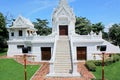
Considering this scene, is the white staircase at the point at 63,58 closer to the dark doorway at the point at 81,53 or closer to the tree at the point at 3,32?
the dark doorway at the point at 81,53

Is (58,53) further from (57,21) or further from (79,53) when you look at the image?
(57,21)

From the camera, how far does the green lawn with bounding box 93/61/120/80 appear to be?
2175 cm

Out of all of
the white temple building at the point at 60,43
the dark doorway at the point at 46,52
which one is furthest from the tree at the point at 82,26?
the dark doorway at the point at 46,52

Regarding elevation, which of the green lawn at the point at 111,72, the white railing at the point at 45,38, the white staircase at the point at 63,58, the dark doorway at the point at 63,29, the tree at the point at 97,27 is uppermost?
the tree at the point at 97,27

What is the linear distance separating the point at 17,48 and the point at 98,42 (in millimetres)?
15271

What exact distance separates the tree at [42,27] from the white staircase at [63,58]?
29615mm

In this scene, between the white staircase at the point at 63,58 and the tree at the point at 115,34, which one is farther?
the tree at the point at 115,34

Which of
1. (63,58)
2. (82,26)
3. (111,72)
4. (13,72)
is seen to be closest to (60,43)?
(63,58)

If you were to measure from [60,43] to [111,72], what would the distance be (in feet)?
33.8

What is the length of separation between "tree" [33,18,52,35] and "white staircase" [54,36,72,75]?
97.2 feet

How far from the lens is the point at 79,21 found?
195ft

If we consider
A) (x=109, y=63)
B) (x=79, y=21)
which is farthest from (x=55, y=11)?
(x=79, y=21)

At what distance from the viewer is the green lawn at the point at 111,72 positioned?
71.4 ft

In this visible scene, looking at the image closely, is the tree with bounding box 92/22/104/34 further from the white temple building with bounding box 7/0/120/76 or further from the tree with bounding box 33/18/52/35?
the white temple building with bounding box 7/0/120/76
